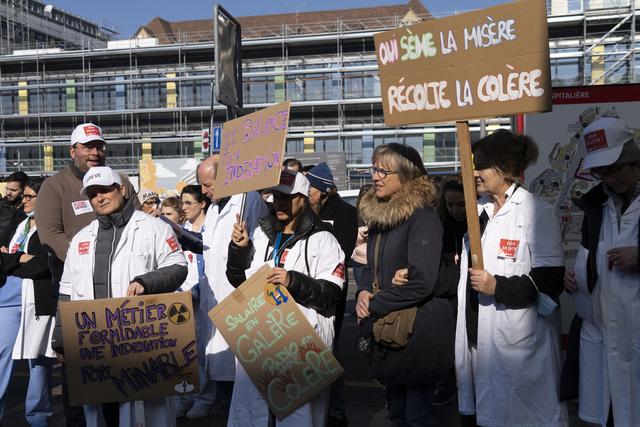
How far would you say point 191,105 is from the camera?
163ft

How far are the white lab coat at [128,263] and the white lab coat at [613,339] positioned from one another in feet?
7.36

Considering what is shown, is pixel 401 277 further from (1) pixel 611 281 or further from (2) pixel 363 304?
(1) pixel 611 281

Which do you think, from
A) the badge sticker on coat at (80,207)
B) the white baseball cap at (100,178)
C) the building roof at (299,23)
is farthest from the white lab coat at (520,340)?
the building roof at (299,23)

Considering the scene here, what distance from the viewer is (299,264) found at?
409 cm

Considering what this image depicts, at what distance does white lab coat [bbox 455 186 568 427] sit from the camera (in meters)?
3.76

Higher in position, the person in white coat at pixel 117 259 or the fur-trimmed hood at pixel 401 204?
the fur-trimmed hood at pixel 401 204

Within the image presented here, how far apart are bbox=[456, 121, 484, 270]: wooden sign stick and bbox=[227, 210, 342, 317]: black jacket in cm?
76

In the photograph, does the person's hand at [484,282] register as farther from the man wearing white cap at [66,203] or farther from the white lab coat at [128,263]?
the man wearing white cap at [66,203]

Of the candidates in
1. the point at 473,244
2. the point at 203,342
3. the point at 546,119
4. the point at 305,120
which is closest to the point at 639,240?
the point at 473,244

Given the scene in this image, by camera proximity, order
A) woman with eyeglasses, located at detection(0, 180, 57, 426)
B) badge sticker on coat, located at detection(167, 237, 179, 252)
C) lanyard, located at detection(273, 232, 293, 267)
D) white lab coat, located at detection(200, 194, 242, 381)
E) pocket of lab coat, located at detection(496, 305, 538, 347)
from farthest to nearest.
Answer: woman with eyeglasses, located at detection(0, 180, 57, 426)
white lab coat, located at detection(200, 194, 242, 381)
badge sticker on coat, located at detection(167, 237, 179, 252)
lanyard, located at detection(273, 232, 293, 267)
pocket of lab coat, located at detection(496, 305, 538, 347)

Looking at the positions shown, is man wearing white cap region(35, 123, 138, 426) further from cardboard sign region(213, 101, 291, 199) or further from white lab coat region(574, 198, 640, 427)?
white lab coat region(574, 198, 640, 427)

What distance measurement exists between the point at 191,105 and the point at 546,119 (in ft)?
148

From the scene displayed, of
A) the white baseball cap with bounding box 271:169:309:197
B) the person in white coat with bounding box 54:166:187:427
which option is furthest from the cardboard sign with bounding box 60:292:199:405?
the white baseball cap with bounding box 271:169:309:197

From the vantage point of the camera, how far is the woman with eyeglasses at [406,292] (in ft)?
12.9
